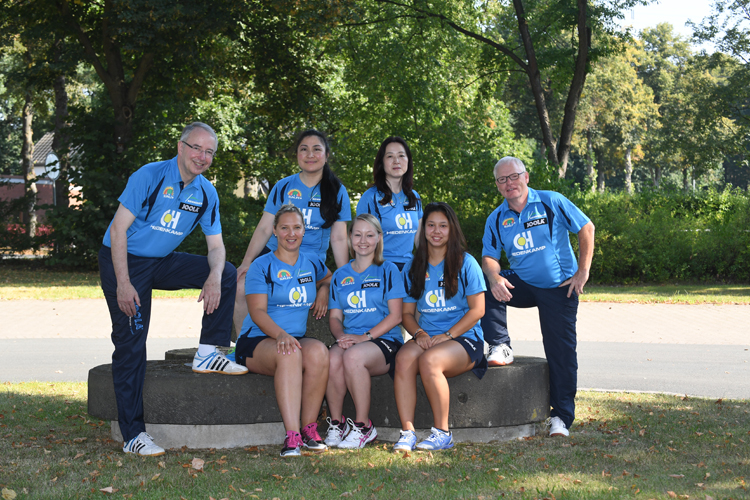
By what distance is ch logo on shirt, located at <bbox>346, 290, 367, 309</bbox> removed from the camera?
5.22m

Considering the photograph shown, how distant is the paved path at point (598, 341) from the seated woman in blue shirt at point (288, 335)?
4077 mm

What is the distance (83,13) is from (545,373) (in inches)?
739

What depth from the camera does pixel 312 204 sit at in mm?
5621

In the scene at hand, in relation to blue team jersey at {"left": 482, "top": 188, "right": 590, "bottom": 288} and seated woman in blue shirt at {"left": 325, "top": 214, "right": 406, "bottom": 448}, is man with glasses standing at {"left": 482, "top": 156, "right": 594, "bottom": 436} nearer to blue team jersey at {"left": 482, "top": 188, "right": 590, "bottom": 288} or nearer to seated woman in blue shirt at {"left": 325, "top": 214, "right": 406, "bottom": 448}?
blue team jersey at {"left": 482, "top": 188, "right": 590, "bottom": 288}

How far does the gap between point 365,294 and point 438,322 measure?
1.89ft

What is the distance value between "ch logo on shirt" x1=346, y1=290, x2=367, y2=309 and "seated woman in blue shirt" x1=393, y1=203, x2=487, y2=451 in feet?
1.02

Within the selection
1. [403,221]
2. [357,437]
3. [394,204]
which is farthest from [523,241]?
[357,437]

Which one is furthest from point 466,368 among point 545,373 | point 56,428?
point 56,428

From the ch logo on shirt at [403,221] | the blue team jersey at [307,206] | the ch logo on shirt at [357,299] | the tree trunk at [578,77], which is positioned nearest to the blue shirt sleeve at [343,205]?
the blue team jersey at [307,206]

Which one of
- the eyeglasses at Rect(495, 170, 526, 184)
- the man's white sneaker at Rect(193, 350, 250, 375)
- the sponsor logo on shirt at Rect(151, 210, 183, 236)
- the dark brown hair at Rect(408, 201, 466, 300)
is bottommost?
the man's white sneaker at Rect(193, 350, 250, 375)

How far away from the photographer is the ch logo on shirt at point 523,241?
5449 millimetres

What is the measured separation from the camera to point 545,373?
548 centimetres

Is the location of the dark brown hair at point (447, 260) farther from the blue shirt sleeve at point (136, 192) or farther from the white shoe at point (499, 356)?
the blue shirt sleeve at point (136, 192)

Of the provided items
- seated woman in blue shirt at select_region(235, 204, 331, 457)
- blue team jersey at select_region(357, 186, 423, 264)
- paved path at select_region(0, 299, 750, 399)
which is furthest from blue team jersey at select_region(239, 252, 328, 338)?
paved path at select_region(0, 299, 750, 399)
